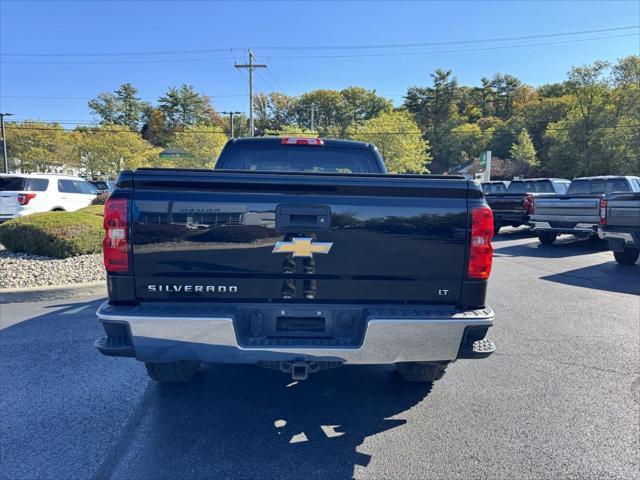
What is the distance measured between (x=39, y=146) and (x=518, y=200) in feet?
177

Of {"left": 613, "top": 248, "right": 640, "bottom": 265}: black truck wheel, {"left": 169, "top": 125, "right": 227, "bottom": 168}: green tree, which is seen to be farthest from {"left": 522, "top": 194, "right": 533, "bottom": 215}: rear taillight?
{"left": 169, "top": 125, "right": 227, "bottom": 168}: green tree

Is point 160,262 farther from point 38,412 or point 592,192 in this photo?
point 592,192

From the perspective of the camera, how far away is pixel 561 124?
40500 millimetres

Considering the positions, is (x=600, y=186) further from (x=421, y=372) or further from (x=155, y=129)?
(x=155, y=129)

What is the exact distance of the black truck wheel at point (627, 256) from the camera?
9.22 m

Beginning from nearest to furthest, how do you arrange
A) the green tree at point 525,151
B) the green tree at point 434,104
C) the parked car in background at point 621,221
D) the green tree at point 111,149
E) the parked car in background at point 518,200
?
the parked car in background at point 621,221
the parked car in background at point 518,200
the green tree at point 111,149
the green tree at point 525,151
the green tree at point 434,104

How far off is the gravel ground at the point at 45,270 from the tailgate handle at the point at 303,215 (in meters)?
5.95

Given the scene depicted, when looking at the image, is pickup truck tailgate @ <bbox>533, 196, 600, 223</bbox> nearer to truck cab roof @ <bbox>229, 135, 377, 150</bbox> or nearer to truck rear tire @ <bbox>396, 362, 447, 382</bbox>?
truck cab roof @ <bbox>229, 135, 377, 150</bbox>

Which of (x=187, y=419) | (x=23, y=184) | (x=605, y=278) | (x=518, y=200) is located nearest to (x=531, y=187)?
(x=518, y=200)

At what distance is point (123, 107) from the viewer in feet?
265

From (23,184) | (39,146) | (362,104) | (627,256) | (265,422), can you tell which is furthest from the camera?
(362,104)

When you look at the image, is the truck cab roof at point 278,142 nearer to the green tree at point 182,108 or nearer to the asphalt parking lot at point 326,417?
the asphalt parking lot at point 326,417

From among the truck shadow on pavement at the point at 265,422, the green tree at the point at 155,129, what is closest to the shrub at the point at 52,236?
the truck shadow on pavement at the point at 265,422

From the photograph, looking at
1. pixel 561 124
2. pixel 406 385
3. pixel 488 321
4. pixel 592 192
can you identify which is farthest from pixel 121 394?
pixel 561 124
